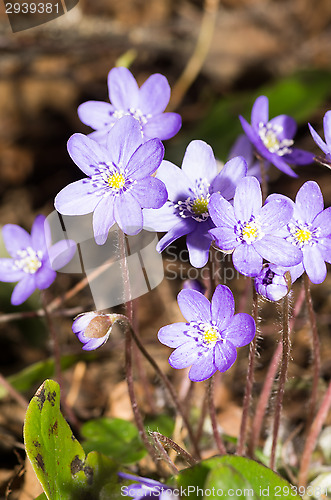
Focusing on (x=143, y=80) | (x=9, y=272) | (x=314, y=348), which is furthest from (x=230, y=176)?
(x=143, y=80)

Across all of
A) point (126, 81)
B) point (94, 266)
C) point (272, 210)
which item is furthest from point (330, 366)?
point (126, 81)

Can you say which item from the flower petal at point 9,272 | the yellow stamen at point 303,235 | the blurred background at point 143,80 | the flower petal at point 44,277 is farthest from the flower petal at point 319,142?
the blurred background at point 143,80

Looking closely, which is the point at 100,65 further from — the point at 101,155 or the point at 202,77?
the point at 101,155

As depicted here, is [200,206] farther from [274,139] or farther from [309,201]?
[274,139]

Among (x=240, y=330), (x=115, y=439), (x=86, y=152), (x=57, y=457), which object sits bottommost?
(x=115, y=439)

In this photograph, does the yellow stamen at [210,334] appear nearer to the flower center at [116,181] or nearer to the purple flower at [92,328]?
the purple flower at [92,328]

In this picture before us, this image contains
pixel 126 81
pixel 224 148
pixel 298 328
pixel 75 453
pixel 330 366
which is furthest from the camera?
pixel 224 148

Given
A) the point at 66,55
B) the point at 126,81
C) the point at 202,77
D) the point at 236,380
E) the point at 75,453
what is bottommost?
the point at 236,380
